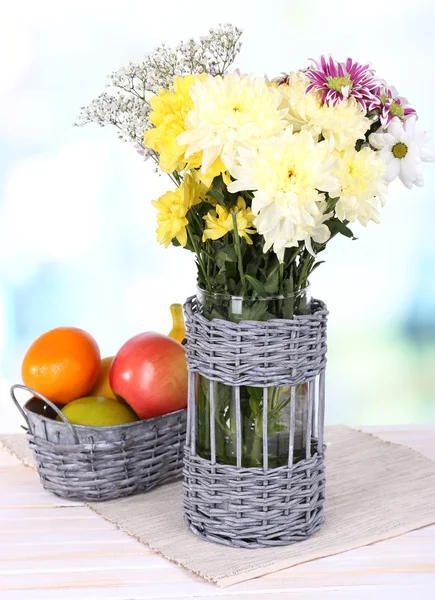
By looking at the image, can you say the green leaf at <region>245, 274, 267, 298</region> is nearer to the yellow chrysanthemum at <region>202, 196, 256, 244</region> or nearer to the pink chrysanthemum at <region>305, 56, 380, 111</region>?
the yellow chrysanthemum at <region>202, 196, 256, 244</region>

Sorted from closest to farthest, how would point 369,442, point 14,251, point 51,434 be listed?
1. point 51,434
2. point 369,442
3. point 14,251

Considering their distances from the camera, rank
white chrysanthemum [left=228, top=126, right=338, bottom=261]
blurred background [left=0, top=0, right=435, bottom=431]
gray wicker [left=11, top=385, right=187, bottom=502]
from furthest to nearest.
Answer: blurred background [left=0, top=0, right=435, bottom=431] < gray wicker [left=11, top=385, right=187, bottom=502] < white chrysanthemum [left=228, top=126, right=338, bottom=261]

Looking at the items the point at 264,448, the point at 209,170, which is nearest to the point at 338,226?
the point at 209,170

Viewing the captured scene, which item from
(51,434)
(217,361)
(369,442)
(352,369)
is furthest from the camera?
(352,369)

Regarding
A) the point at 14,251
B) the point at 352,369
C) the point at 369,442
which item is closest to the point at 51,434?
the point at 369,442

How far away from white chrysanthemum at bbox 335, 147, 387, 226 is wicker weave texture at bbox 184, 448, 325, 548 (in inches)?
12.5

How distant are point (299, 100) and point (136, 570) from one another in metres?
0.55

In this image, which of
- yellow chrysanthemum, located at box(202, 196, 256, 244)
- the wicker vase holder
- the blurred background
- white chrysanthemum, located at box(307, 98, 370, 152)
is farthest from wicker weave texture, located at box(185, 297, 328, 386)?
the blurred background

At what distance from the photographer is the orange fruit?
1279 mm

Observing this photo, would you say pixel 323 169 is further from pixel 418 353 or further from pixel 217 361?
pixel 418 353

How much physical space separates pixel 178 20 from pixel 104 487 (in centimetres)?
274

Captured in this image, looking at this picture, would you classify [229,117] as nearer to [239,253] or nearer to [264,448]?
[239,253]

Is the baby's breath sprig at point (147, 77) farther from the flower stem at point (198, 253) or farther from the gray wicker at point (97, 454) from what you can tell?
the gray wicker at point (97, 454)

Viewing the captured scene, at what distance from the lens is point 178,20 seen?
12.0 feet
